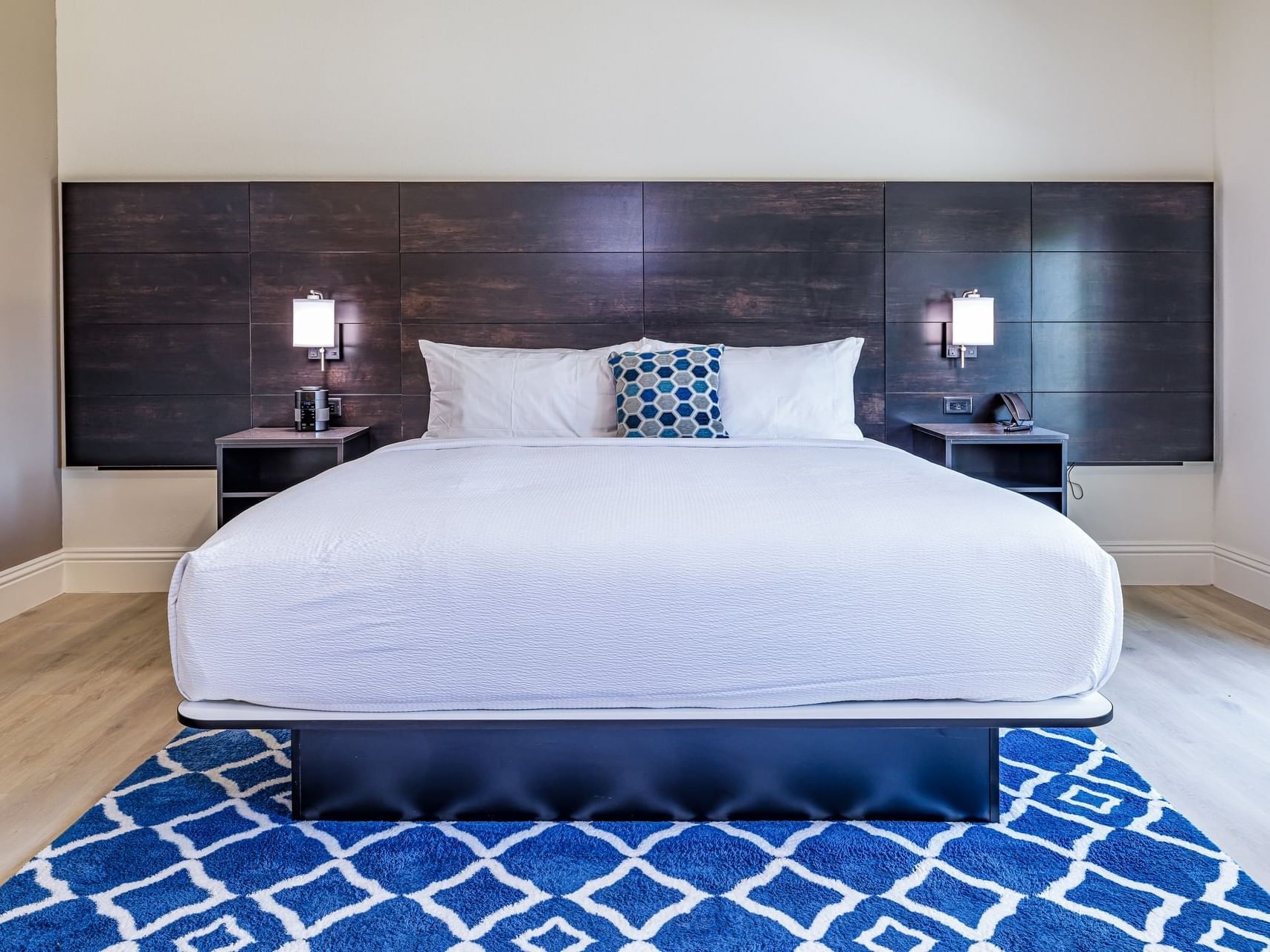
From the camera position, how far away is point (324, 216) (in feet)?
13.0

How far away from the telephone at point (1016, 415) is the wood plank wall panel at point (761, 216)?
2.83 ft

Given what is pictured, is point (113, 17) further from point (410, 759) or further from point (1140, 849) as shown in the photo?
point (1140, 849)

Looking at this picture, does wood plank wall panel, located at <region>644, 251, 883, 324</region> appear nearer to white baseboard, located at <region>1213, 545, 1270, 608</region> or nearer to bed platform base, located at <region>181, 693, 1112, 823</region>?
white baseboard, located at <region>1213, 545, 1270, 608</region>

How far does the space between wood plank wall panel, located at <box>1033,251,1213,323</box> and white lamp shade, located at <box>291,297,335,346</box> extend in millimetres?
3071

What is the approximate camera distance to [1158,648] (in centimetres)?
312

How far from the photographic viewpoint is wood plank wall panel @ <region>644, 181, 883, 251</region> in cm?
398

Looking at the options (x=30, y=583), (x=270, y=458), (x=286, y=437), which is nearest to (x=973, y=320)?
(x=286, y=437)

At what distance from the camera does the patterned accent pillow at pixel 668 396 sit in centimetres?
325

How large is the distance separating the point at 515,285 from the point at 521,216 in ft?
0.99

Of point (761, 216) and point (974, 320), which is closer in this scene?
point (974, 320)

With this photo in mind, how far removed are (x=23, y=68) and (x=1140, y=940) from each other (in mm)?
4669

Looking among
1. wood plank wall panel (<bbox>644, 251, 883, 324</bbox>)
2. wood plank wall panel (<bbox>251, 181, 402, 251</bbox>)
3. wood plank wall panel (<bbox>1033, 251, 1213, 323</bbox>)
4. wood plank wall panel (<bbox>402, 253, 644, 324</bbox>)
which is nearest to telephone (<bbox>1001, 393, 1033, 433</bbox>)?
wood plank wall panel (<bbox>1033, 251, 1213, 323</bbox>)

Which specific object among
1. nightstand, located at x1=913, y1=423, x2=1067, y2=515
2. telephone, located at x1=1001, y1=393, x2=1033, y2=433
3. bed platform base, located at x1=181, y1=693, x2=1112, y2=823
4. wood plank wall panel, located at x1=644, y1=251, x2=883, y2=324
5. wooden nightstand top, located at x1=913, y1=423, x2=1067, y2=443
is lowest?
bed platform base, located at x1=181, y1=693, x2=1112, y2=823

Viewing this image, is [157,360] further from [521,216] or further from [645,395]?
[645,395]
